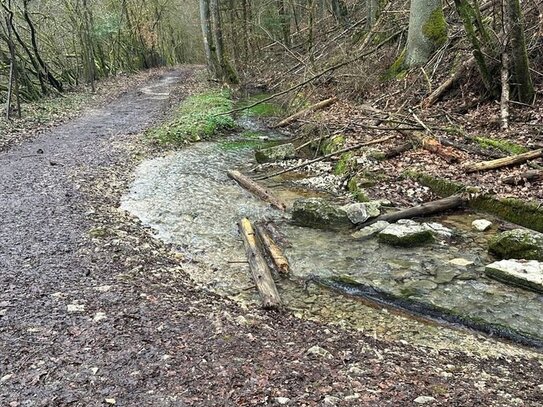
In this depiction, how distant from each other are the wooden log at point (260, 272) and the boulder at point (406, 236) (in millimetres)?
1866

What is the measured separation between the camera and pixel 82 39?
25.2 meters

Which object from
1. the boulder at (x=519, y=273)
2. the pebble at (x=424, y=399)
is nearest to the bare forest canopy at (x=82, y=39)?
the boulder at (x=519, y=273)

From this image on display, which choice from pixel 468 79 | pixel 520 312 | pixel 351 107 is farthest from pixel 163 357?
pixel 351 107

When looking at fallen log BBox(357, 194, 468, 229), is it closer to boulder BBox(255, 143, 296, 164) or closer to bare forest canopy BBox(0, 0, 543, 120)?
bare forest canopy BBox(0, 0, 543, 120)

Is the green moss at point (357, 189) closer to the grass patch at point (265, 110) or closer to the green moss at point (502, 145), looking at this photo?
the green moss at point (502, 145)

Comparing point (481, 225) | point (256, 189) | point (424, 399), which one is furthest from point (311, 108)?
point (424, 399)

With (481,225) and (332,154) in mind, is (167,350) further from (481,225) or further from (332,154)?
(332,154)

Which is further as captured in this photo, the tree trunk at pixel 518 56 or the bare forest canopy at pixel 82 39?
the bare forest canopy at pixel 82 39

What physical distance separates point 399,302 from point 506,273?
1365 mm

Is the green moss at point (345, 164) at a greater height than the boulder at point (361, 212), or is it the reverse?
the green moss at point (345, 164)

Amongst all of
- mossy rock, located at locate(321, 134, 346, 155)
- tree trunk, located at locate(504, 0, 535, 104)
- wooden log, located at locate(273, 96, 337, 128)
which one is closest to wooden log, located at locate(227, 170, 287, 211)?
mossy rock, located at locate(321, 134, 346, 155)

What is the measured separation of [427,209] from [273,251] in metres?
2.71

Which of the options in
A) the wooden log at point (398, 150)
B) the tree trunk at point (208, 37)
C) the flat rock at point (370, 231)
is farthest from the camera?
the tree trunk at point (208, 37)

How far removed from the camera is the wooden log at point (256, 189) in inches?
337
